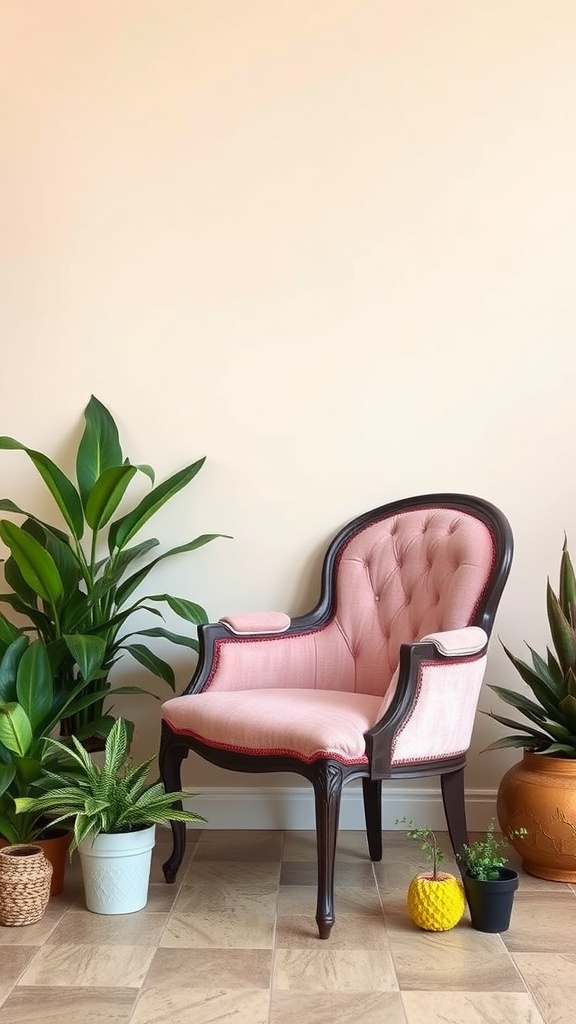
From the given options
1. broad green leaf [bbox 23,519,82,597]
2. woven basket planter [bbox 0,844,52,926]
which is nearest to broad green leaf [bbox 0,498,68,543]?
broad green leaf [bbox 23,519,82,597]

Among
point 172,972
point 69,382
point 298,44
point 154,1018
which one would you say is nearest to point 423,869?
point 172,972

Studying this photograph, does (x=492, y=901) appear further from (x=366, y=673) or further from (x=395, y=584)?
(x=395, y=584)

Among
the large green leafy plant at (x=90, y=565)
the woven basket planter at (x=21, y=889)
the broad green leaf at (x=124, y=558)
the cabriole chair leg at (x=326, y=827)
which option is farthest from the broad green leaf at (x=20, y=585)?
the cabriole chair leg at (x=326, y=827)

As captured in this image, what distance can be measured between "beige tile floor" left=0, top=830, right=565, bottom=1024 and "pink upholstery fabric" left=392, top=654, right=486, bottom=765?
0.40m

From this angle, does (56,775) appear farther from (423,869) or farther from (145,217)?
(145,217)

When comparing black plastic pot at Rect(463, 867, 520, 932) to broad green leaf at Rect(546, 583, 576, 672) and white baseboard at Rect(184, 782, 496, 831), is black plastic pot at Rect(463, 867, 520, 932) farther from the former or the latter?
white baseboard at Rect(184, 782, 496, 831)

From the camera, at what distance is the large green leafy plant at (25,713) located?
2.44 metres

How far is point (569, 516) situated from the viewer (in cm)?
315

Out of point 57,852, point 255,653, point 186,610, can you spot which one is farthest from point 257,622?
point 57,852

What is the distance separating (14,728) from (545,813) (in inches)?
55.0

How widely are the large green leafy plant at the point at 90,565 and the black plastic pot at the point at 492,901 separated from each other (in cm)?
106

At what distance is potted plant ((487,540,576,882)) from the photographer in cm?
258

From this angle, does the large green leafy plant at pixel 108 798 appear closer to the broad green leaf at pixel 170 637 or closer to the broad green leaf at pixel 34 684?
the broad green leaf at pixel 34 684

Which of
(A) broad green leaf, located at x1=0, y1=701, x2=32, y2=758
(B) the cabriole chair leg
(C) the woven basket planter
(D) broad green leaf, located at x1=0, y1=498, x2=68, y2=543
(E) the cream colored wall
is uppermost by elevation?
(E) the cream colored wall
